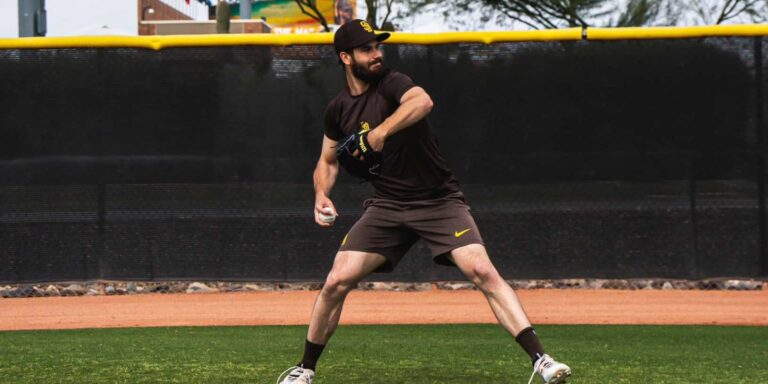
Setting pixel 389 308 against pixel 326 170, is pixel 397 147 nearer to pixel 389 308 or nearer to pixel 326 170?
pixel 326 170

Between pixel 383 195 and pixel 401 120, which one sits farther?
pixel 383 195

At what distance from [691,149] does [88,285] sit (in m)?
5.90

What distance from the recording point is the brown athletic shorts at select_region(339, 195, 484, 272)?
18.0 feet

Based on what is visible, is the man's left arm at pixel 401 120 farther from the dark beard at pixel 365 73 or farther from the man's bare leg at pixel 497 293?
the man's bare leg at pixel 497 293

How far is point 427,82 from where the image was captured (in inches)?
427

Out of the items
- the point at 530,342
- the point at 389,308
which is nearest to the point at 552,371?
the point at 530,342

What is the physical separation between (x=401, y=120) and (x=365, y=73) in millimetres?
405

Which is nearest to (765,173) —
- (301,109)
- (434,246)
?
(301,109)

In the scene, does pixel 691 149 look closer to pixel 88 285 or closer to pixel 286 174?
pixel 286 174

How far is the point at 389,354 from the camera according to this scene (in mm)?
7121

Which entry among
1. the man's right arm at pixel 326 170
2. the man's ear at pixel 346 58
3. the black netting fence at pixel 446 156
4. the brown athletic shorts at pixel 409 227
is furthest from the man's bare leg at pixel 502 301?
the black netting fence at pixel 446 156

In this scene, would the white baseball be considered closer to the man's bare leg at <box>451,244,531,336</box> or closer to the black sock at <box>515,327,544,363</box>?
the man's bare leg at <box>451,244,531,336</box>

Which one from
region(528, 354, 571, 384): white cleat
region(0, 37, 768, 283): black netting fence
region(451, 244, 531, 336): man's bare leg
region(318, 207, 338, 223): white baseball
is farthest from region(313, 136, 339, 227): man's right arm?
region(0, 37, 768, 283): black netting fence

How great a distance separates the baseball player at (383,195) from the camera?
539cm
